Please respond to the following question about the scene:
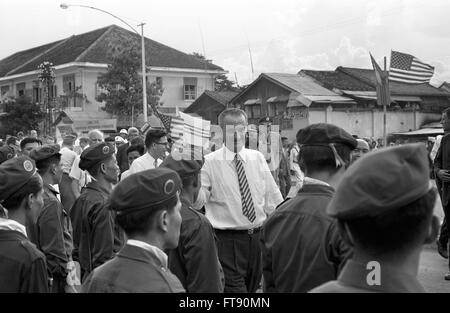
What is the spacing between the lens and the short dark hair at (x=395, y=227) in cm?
189

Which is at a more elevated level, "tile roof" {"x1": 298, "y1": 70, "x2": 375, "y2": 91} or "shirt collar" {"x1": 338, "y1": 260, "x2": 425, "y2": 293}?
"tile roof" {"x1": 298, "y1": 70, "x2": 375, "y2": 91}

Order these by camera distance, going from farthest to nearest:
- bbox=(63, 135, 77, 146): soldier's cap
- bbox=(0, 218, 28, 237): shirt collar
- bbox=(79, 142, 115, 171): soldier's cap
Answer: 1. bbox=(63, 135, 77, 146): soldier's cap
2. bbox=(79, 142, 115, 171): soldier's cap
3. bbox=(0, 218, 28, 237): shirt collar

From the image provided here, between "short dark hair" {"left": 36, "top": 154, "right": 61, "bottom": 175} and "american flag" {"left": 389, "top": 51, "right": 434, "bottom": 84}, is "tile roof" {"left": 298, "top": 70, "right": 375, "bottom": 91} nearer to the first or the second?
"american flag" {"left": 389, "top": 51, "right": 434, "bottom": 84}

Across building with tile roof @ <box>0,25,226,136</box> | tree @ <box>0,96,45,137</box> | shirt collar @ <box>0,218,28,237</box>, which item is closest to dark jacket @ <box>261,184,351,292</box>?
shirt collar @ <box>0,218,28,237</box>

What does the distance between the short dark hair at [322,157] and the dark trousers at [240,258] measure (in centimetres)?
209

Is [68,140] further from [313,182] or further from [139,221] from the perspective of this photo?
[139,221]

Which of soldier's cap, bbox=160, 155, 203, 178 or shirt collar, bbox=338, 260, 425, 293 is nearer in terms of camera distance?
shirt collar, bbox=338, 260, 425, 293

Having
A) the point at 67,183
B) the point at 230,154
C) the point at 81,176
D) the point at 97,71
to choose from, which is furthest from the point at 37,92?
the point at 230,154

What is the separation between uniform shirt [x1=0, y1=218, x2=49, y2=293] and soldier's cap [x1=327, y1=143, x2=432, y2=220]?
83.2 inches

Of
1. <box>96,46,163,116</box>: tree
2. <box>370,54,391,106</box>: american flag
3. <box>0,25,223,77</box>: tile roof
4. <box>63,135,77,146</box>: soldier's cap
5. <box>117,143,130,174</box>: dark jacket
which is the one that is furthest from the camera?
<box>0,25,223,77</box>: tile roof

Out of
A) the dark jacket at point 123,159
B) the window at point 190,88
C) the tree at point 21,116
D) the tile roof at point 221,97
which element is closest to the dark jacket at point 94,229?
the dark jacket at point 123,159

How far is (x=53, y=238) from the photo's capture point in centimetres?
479

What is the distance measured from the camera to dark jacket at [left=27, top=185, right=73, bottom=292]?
4.73 metres

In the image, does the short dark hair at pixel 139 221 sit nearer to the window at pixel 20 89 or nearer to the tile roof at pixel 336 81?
the tile roof at pixel 336 81
